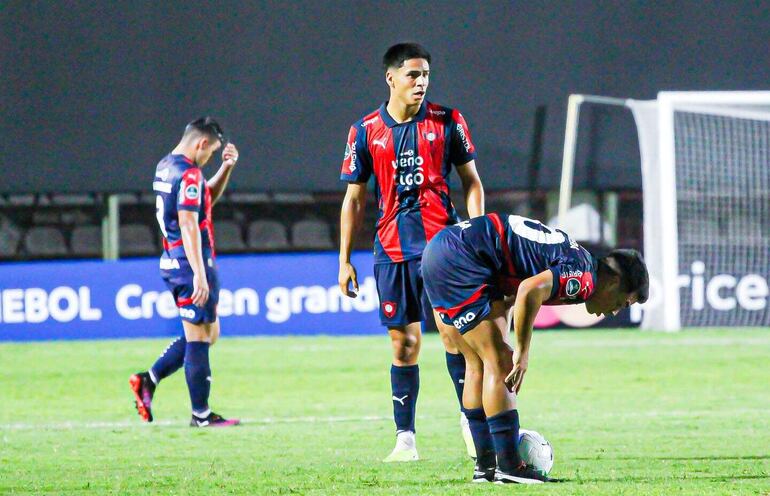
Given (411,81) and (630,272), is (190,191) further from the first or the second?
(630,272)

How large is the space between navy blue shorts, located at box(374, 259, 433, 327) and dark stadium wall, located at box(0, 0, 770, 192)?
39.1ft

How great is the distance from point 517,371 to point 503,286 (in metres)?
0.42

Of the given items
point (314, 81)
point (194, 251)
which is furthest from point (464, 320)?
point (314, 81)

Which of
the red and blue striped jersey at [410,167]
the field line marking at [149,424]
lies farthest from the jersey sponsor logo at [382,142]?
the field line marking at [149,424]

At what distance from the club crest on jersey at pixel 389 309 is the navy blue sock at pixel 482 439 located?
2.84ft

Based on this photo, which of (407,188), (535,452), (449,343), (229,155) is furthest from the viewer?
(229,155)

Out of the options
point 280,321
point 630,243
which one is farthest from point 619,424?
point 630,243

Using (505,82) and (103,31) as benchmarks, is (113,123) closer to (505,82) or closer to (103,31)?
(103,31)

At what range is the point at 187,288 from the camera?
7375 mm

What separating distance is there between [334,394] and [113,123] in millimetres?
9592

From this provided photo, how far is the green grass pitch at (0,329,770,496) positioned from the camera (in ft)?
16.7

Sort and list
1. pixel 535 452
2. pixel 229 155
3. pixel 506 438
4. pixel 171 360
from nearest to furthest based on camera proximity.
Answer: pixel 506 438 → pixel 535 452 → pixel 171 360 → pixel 229 155

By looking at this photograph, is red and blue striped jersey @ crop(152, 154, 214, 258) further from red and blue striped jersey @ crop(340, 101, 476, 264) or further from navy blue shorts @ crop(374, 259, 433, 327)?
navy blue shorts @ crop(374, 259, 433, 327)

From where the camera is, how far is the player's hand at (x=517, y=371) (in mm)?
4691
